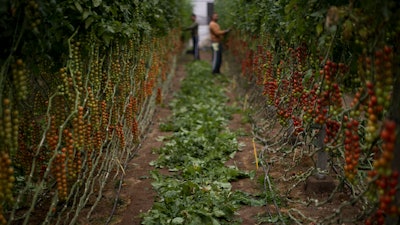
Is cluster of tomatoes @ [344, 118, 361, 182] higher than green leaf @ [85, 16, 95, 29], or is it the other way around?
green leaf @ [85, 16, 95, 29]

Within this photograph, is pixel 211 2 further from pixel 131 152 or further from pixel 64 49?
pixel 64 49

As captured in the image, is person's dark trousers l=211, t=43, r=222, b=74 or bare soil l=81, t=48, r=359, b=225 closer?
bare soil l=81, t=48, r=359, b=225

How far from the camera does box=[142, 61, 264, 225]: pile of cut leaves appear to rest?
3723 millimetres

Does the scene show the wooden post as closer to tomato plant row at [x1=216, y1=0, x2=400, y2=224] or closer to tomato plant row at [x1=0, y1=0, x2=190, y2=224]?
tomato plant row at [x1=216, y1=0, x2=400, y2=224]

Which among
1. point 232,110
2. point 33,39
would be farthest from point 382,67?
point 232,110

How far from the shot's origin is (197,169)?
4.81 metres

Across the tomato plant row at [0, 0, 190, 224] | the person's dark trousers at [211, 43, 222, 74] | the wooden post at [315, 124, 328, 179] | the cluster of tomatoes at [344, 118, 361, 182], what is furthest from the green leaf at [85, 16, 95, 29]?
the person's dark trousers at [211, 43, 222, 74]

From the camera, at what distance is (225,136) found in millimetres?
6211

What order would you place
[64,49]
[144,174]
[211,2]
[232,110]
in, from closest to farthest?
[64,49]
[144,174]
[232,110]
[211,2]

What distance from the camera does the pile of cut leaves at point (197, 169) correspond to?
372 cm

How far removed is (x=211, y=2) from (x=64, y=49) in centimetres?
1930

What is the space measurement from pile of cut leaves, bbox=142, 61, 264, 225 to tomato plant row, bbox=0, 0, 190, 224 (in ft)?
1.90

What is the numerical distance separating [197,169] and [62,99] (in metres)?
1.92

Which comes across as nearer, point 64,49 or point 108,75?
point 64,49
